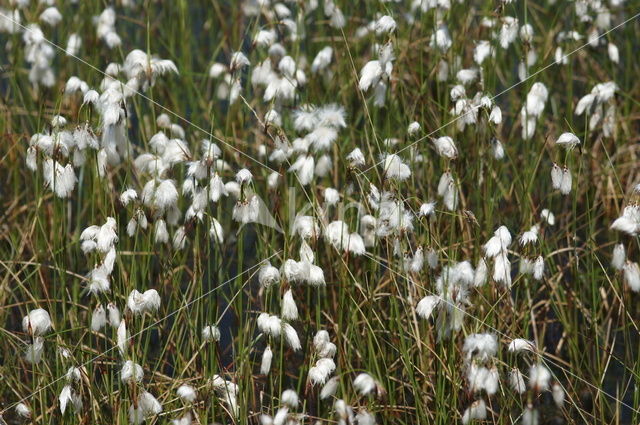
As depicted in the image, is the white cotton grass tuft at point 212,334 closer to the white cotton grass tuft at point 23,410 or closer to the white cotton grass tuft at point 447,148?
the white cotton grass tuft at point 23,410

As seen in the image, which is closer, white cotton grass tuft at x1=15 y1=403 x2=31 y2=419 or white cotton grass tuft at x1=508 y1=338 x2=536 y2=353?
white cotton grass tuft at x1=508 y1=338 x2=536 y2=353

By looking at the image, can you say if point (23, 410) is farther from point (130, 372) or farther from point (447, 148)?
point (447, 148)

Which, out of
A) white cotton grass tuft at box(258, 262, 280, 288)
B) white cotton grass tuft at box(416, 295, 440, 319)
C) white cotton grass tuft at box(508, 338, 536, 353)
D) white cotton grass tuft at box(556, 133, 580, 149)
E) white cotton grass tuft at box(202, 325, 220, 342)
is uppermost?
white cotton grass tuft at box(556, 133, 580, 149)

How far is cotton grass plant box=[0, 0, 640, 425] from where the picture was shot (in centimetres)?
248

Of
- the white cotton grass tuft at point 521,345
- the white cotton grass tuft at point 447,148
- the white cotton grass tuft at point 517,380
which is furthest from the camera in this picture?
the white cotton grass tuft at point 447,148

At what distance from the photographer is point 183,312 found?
9.05ft

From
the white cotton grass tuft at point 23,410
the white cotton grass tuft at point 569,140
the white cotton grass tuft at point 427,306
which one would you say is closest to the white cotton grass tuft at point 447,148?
the white cotton grass tuft at point 569,140

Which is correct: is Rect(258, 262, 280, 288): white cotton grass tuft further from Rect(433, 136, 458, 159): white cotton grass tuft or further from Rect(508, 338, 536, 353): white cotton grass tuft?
Rect(508, 338, 536, 353): white cotton grass tuft

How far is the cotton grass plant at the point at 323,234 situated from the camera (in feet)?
8.15

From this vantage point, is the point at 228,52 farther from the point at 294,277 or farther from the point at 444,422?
the point at 444,422

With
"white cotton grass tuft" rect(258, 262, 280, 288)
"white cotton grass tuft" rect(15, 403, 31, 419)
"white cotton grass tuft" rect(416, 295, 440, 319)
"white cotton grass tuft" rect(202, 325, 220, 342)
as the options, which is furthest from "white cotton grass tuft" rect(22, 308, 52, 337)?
"white cotton grass tuft" rect(416, 295, 440, 319)

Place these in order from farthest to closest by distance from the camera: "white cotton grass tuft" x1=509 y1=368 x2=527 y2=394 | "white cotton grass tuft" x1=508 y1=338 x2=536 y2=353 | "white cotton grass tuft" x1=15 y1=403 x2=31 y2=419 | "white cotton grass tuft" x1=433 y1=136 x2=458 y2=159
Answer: "white cotton grass tuft" x1=433 y1=136 x2=458 y2=159, "white cotton grass tuft" x1=15 y1=403 x2=31 y2=419, "white cotton grass tuft" x1=509 y1=368 x2=527 y2=394, "white cotton grass tuft" x1=508 y1=338 x2=536 y2=353

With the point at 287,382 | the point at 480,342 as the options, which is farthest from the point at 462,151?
the point at 480,342

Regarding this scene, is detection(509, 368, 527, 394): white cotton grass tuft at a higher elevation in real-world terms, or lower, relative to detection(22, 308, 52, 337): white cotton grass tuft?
lower
